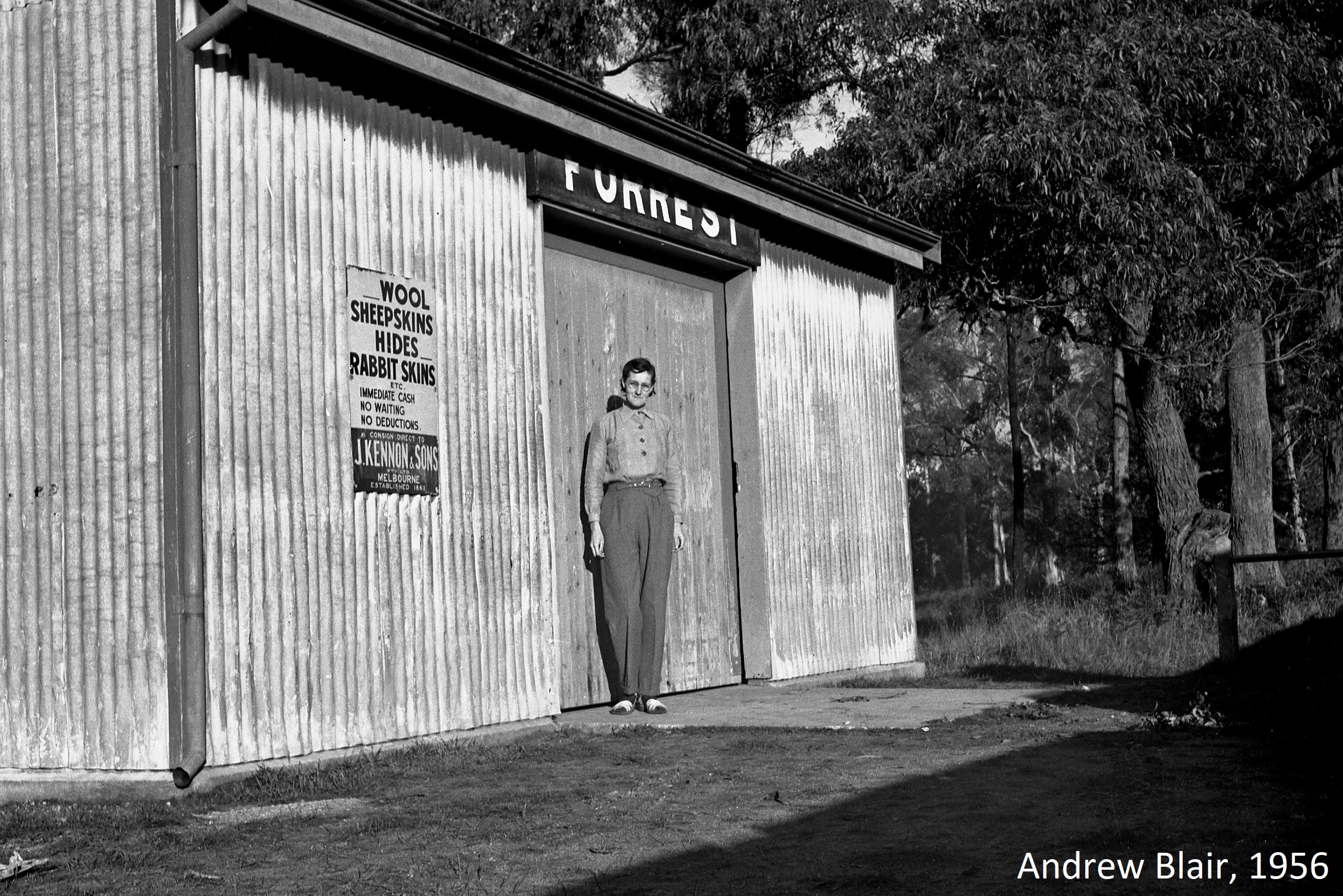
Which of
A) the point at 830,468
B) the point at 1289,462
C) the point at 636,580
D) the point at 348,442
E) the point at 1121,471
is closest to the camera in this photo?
the point at 348,442

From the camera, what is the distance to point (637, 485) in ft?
30.1

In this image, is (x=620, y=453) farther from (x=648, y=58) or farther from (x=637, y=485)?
(x=648, y=58)

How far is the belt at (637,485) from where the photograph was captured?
9.17 m

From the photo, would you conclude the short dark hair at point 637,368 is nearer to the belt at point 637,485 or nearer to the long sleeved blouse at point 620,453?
the long sleeved blouse at point 620,453

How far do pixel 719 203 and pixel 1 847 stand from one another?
7235 millimetres

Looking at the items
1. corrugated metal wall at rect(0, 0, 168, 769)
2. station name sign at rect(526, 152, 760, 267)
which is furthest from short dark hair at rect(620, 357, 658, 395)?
corrugated metal wall at rect(0, 0, 168, 769)

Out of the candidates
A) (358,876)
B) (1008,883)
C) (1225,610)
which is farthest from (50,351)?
(1225,610)

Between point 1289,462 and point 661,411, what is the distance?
103 feet

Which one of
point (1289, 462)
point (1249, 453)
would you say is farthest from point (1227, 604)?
point (1289, 462)

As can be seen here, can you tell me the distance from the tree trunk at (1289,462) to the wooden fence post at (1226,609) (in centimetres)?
2299

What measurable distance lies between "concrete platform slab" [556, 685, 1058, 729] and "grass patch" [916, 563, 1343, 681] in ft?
7.04

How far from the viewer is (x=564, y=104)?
904 centimetres

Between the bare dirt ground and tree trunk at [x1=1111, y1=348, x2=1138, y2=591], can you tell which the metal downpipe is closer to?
the bare dirt ground

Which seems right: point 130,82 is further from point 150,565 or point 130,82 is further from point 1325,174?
point 1325,174
